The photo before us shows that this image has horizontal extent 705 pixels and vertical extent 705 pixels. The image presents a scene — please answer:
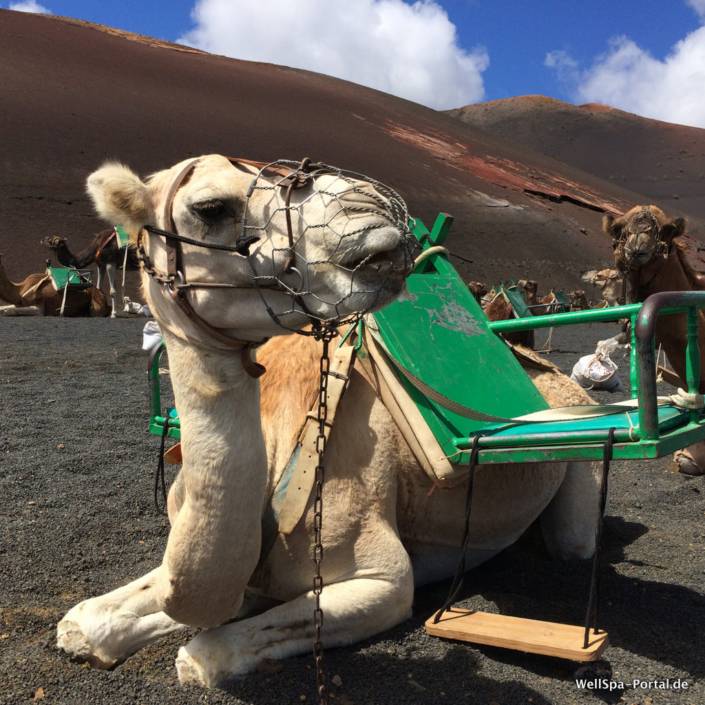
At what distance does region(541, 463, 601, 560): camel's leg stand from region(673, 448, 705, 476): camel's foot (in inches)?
85.0

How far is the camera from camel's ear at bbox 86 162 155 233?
6.66 feet

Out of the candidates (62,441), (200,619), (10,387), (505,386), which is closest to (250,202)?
(200,619)

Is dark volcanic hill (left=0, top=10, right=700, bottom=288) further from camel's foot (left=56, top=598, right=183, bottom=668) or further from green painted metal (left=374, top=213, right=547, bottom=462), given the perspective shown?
camel's foot (left=56, top=598, right=183, bottom=668)

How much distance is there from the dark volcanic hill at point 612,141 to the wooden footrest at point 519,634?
66.2 metres

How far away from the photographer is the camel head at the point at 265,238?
1.82m

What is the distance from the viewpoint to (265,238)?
1917mm

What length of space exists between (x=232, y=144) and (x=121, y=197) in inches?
1426

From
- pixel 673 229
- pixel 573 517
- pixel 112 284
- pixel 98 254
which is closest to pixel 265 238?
pixel 573 517

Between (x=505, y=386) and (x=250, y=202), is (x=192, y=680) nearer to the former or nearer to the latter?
(x=250, y=202)

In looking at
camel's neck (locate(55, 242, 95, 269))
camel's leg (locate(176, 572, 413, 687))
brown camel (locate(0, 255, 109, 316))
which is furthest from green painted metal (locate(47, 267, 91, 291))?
camel's leg (locate(176, 572, 413, 687))

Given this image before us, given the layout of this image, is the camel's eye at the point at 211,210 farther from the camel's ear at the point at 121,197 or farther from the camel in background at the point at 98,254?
the camel in background at the point at 98,254

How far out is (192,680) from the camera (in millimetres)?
2314

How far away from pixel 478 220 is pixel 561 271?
5111 mm

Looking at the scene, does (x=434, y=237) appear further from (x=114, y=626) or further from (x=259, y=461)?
(x=114, y=626)
